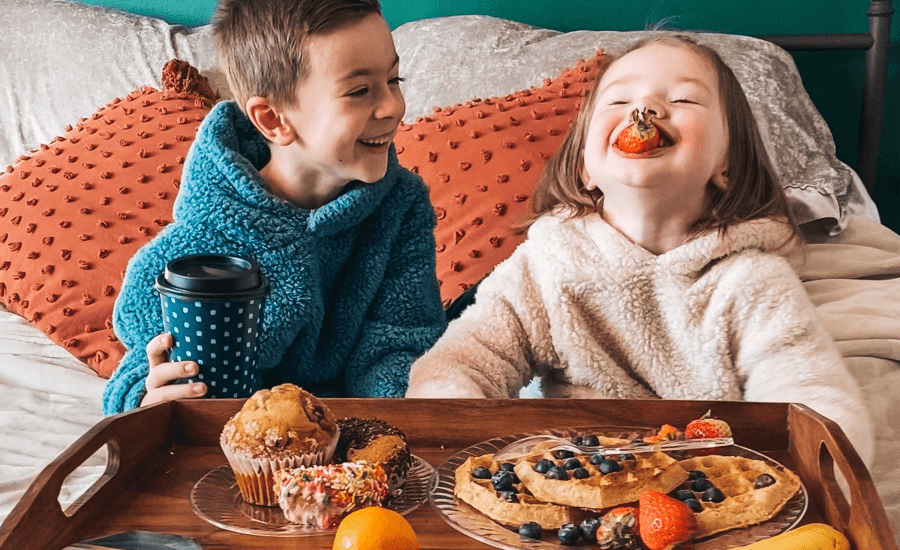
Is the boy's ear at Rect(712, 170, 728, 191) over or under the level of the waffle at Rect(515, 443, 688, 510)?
over

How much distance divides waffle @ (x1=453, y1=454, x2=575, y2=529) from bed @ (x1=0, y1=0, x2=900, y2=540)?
595 millimetres

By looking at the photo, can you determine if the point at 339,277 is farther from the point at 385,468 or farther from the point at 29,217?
the point at 29,217

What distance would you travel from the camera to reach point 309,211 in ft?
4.02

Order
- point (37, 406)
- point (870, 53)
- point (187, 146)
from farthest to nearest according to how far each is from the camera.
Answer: point (870, 53), point (187, 146), point (37, 406)

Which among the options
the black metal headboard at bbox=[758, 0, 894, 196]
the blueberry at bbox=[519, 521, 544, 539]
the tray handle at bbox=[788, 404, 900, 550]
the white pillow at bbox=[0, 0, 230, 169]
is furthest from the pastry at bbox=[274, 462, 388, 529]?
the black metal headboard at bbox=[758, 0, 894, 196]

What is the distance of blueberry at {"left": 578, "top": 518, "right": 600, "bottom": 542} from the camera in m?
0.69

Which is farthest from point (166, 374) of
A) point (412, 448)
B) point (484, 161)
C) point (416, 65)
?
point (416, 65)

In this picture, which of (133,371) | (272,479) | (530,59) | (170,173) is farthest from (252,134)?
(530,59)

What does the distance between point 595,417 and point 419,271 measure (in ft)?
1.60

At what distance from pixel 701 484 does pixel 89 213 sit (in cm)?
133

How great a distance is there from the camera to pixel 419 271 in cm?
134

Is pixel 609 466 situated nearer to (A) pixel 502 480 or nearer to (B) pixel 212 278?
(A) pixel 502 480

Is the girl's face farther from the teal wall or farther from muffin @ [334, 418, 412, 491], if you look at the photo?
the teal wall

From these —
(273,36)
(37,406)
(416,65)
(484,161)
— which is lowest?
(37,406)
